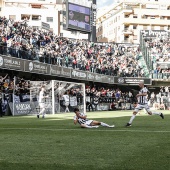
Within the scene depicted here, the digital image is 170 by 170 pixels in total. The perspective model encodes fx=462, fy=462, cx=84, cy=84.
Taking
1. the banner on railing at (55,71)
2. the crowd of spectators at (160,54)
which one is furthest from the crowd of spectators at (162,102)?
the crowd of spectators at (160,54)

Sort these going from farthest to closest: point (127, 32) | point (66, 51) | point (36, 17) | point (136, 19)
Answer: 1. point (136, 19)
2. point (127, 32)
3. point (36, 17)
4. point (66, 51)

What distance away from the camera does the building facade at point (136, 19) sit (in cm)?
11849

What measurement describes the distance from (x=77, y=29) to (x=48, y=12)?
43149 millimetres

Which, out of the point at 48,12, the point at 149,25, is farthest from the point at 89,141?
the point at 149,25

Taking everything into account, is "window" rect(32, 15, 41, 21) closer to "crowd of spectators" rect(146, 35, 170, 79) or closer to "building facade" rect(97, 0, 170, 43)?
"building facade" rect(97, 0, 170, 43)

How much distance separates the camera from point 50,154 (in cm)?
1023

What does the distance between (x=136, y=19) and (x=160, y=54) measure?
51958 millimetres

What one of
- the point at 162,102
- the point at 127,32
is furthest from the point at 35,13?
the point at 162,102

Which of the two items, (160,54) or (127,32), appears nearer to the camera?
(160,54)

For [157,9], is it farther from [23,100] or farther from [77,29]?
[23,100]

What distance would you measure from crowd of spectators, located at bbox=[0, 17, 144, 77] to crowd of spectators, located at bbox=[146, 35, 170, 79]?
2.12m

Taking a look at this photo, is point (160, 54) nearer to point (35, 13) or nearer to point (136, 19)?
point (35, 13)

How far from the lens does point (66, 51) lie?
52.8 m

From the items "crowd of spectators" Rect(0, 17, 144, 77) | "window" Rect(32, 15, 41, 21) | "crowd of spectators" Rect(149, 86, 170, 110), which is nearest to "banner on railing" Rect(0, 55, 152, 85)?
"crowd of spectators" Rect(0, 17, 144, 77)
